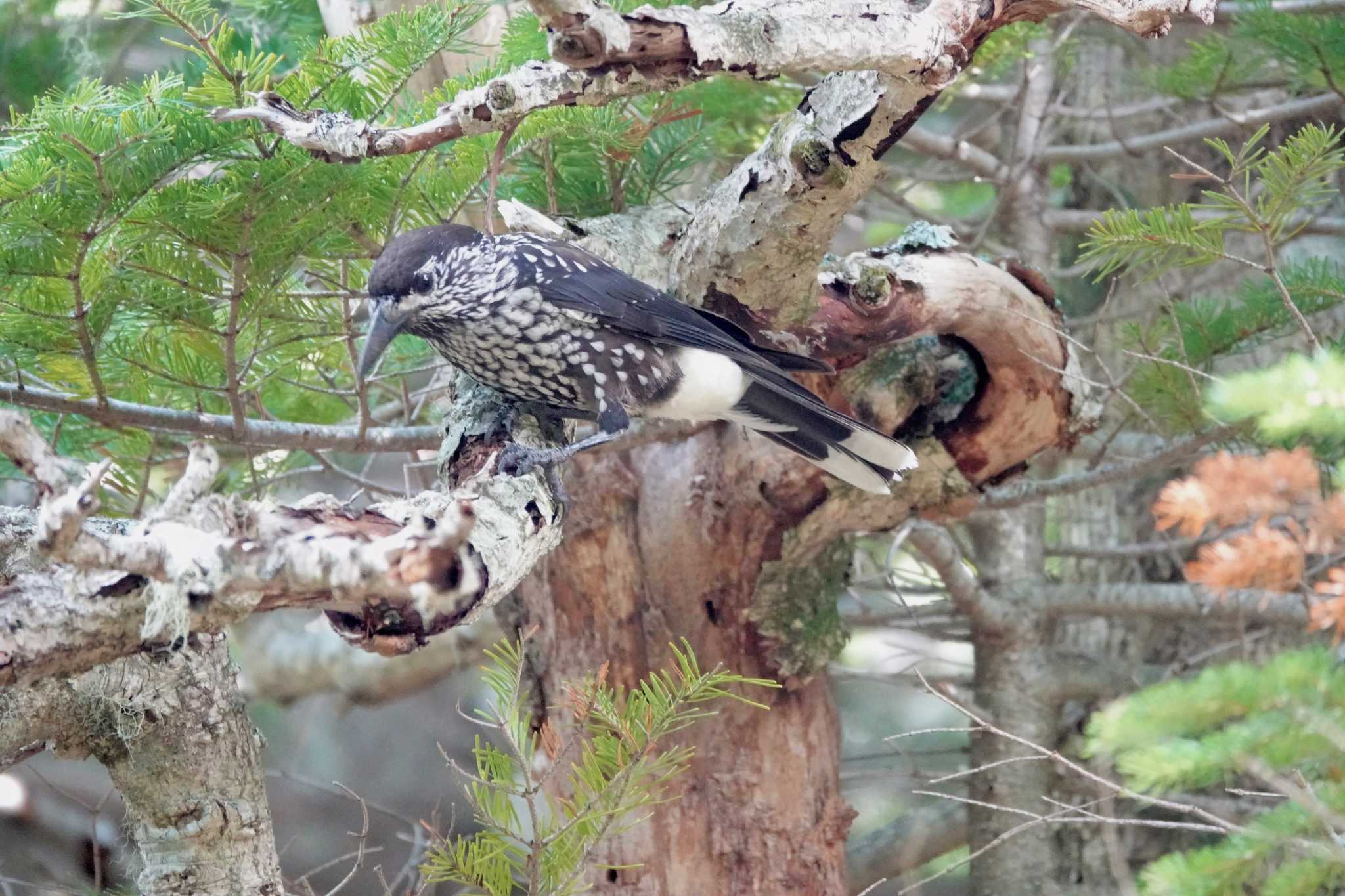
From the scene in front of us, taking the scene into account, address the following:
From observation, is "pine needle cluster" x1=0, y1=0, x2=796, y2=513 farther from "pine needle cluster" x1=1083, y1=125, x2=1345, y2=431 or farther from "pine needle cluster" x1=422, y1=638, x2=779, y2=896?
"pine needle cluster" x1=1083, y1=125, x2=1345, y2=431

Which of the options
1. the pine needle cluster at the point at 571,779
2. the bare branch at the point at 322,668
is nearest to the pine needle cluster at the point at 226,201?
the pine needle cluster at the point at 571,779

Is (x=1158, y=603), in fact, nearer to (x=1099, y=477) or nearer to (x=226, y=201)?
(x=1099, y=477)

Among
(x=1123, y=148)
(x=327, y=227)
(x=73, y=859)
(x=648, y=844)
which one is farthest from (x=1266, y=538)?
(x=73, y=859)

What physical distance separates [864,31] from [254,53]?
2.91ft

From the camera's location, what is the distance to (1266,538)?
1131 millimetres

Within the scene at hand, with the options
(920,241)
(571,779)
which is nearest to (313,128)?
(571,779)

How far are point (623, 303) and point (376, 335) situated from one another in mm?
405

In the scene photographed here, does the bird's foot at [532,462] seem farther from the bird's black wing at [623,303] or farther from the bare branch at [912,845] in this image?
the bare branch at [912,845]

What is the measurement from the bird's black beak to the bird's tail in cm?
61

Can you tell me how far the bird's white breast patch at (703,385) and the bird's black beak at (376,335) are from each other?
0.46 metres

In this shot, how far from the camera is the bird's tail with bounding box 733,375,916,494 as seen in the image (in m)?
2.04

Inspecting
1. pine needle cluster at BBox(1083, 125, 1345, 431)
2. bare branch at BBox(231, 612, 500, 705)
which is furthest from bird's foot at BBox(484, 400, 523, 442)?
bare branch at BBox(231, 612, 500, 705)

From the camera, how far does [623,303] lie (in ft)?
6.40

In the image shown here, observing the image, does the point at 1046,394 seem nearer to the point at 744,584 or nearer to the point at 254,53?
the point at 744,584
